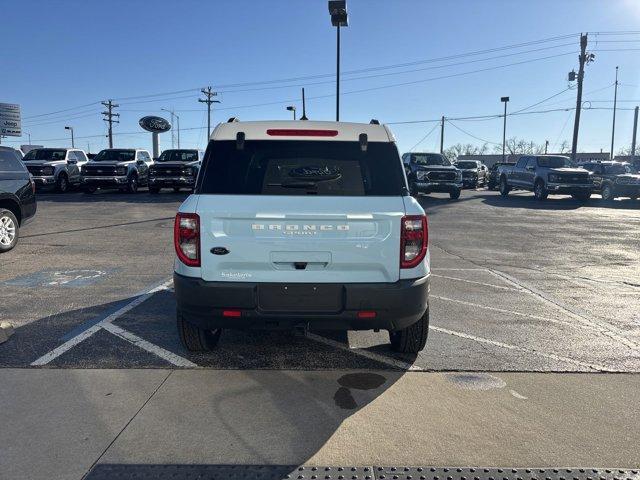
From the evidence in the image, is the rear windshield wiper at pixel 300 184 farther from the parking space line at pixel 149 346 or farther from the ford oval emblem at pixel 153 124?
the ford oval emblem at pixel 153 124

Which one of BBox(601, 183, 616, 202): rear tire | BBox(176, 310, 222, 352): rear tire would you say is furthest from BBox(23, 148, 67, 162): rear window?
BBox(601, 183, 616, 202): rear tire

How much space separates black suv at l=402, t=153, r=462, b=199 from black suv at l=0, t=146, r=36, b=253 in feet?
51.1

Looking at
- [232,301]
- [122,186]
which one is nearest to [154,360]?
[232,301]

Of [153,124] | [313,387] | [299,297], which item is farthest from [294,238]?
[153,124]

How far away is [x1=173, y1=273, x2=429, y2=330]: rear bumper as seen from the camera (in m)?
3.67

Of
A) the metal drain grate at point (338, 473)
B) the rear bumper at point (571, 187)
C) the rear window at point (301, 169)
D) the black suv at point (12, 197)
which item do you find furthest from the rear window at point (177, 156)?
the metal drain grate at point (338, 473)

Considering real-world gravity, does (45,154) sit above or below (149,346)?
above

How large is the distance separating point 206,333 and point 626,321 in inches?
183

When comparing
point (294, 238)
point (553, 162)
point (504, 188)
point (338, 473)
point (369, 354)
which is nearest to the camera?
point (338, 473)

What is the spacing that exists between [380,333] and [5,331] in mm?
3643

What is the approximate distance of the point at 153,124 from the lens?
45906 millimetres

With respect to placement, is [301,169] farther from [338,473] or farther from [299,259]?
[338,473]

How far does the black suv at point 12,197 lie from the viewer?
9.48 m

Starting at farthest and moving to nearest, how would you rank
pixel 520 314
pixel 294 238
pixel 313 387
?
pixel 520 314, pixel 313 387, pixel 294 238
